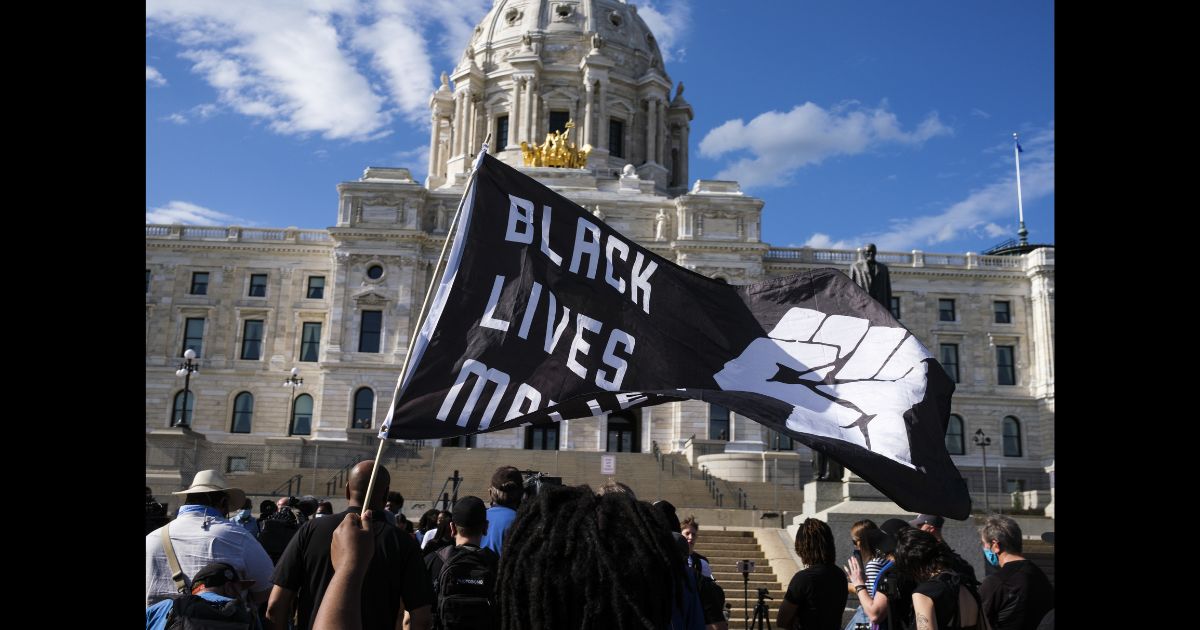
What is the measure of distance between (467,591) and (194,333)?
51.7 metres

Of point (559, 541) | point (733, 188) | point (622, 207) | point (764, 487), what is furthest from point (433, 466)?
point (559, 541)

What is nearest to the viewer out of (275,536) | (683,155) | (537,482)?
(537,482)

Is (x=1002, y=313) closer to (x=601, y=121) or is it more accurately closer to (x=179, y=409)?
(x=601, y=121)

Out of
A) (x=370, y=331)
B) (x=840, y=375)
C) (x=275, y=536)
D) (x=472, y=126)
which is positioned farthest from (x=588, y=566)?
(x=472, y=126)

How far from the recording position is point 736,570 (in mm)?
18594

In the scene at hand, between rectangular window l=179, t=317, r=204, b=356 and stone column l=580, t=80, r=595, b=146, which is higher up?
stone column l=580, t=80, r=595, b=146

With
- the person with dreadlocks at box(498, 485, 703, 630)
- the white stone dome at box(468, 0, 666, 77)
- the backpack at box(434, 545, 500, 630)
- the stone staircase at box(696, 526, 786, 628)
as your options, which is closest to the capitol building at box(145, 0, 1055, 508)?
the white stone dome at box(468, 0, 666, 77)

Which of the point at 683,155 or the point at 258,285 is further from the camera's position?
the point at 683,155

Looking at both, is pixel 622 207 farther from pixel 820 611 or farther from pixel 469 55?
pixel 820 611

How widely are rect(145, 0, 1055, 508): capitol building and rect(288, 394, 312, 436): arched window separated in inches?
2.8

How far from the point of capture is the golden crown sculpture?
190ft

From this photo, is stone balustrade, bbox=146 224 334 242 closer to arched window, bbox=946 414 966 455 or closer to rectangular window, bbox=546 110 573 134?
rectangular window, bbox=546 110 573 134

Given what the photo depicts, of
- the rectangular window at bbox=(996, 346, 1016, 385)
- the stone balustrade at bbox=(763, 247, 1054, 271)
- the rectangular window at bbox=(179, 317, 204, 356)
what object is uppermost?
the stone balustrade at bbox=(763, 247, 1054, 271)

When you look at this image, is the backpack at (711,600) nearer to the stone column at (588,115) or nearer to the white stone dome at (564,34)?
the stone column at (588,115)
